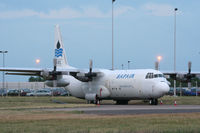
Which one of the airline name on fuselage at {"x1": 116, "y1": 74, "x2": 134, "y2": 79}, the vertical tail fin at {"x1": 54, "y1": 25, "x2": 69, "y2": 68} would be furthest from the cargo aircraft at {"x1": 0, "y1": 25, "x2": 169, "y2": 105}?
the vertical tail fin at {"x1": 54, "y1": 25, "x2": 69, "y2": 68}

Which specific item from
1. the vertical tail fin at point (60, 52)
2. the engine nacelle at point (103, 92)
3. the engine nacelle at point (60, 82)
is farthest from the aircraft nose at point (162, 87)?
the vertical tail fin at point (60, 52)

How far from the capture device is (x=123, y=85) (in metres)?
43.8

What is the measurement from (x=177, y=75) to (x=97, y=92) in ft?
30.5

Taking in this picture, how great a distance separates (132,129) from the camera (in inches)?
683

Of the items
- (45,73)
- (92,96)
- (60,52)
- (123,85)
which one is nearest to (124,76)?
(123,85)

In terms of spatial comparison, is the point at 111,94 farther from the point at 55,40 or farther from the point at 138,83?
the point at 55,40

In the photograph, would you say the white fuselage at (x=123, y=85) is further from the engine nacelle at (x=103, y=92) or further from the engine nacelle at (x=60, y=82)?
the engine nacelle at (x=60, y=82)

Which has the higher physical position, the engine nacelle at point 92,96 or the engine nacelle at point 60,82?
the engine nacelle at point 60,82

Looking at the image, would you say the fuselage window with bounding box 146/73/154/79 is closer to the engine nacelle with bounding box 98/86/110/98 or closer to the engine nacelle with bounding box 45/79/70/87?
the engine nacelle with bounding box 98/86/110/98

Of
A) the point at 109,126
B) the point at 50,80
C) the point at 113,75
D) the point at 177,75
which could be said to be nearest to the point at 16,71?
the point at 50,80

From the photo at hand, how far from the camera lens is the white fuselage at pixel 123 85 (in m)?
40.9

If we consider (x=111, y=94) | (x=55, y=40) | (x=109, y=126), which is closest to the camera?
Answer: (x=109, y=126)

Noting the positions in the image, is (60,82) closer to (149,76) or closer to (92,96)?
(92,96)

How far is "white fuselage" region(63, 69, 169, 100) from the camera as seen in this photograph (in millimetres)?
40875
